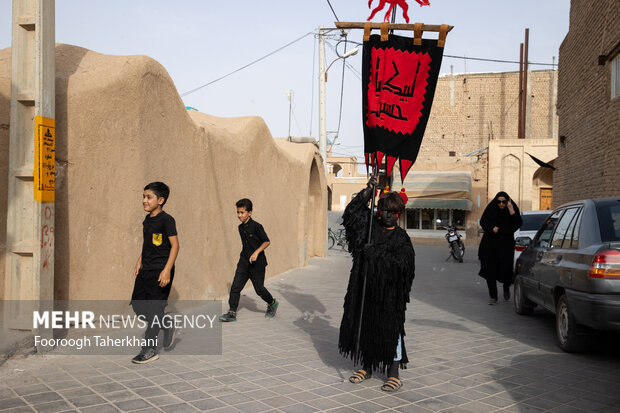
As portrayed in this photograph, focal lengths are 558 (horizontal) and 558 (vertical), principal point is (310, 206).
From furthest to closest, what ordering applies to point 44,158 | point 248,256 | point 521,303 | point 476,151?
point 476,151
point 521,303
point 248,256
point 44,158

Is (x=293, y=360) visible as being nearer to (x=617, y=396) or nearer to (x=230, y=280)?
(x=617, y=396)

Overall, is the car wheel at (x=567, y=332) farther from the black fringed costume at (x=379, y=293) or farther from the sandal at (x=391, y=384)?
the sandal at (x=391, y=384)

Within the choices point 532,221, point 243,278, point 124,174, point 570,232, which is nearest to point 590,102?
point 532,221

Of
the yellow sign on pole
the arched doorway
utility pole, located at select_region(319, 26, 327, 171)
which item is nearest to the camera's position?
the yellow sign on pole

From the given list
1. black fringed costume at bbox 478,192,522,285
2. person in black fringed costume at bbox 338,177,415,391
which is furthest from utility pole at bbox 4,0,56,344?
black fringed costume at bbox 478,192,522,285

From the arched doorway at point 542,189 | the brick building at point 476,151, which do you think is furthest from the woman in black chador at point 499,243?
the arched doorway at point 542,189

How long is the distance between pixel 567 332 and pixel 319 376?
8.98 feet

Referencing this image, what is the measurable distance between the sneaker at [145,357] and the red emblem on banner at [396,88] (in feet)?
10.1

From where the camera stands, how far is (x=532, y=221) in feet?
43.0

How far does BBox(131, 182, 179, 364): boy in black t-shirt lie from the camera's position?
199 inches

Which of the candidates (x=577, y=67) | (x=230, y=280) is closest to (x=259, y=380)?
(x=230, y=280)

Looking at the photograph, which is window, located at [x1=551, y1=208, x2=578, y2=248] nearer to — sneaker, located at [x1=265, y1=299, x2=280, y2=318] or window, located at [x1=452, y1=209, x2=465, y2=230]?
sneaker, located at [x1=265, y1=299, x2=280, y2=318]

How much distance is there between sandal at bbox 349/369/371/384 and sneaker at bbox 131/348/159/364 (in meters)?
1.87

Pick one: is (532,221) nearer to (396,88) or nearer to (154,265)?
(396,88)
